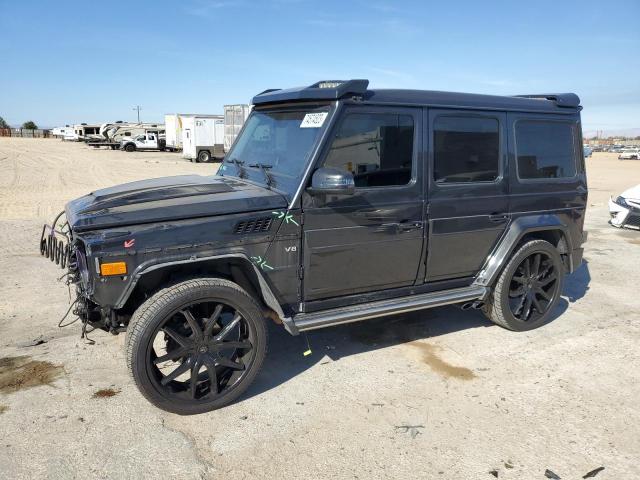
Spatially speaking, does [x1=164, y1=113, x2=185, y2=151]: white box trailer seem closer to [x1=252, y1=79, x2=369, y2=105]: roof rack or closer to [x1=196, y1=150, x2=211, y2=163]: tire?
[x1=196, y1=150, x2=211, y2=163]: tire

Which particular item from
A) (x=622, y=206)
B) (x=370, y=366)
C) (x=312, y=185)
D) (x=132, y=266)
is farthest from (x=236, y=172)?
(x=622, y=206)

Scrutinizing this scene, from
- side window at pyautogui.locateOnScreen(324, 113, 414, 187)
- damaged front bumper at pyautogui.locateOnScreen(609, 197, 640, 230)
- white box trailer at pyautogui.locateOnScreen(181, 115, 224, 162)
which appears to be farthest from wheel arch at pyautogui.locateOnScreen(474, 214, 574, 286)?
white box trailer at pyautogui.locateOnScreen(181, 115, 224, 162)

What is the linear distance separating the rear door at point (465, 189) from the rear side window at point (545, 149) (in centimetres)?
26

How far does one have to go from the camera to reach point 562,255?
5.16 m

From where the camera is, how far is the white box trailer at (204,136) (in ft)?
93.9

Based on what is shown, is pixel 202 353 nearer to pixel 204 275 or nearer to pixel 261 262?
pixel 204 275

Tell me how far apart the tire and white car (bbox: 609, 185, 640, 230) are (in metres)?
23.3

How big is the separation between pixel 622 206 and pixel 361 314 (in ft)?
29.1

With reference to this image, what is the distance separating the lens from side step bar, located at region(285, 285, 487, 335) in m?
3.63

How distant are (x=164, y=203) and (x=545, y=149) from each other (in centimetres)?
369

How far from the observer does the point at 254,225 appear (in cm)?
340

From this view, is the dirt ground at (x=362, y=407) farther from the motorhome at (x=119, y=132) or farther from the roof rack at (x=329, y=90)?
the motorhome at (x=119, y=132)

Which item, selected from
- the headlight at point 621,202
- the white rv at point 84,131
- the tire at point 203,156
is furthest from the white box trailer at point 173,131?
the headlight at point 621,202

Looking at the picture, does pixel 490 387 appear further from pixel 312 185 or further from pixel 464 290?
pixel 312 185
